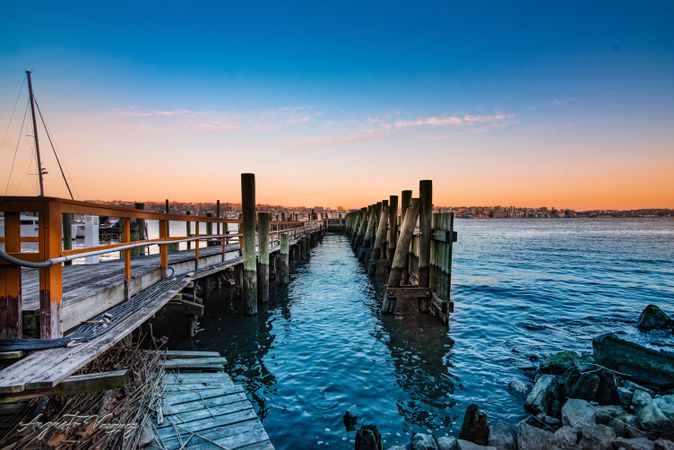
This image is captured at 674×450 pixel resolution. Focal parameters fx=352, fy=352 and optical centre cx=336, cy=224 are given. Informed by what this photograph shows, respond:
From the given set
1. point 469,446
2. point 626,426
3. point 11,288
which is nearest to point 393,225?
point 626,426

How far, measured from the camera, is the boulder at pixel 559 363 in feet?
23.6

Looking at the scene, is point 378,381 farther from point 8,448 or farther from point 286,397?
point 8,448

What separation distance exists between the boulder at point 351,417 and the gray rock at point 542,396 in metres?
2.96

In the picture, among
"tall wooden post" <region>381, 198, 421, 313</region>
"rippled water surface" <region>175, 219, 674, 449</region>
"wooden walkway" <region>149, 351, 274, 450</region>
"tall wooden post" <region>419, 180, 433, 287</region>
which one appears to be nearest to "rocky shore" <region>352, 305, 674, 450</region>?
"rippled water surface" <region>175, 219, 674, 449</region>

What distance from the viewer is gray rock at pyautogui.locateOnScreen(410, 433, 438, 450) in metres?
4.51

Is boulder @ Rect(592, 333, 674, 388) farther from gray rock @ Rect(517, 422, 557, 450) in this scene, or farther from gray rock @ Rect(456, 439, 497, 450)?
gray rock @ Rect(456, 439, 497, 450)

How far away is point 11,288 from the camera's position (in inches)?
131

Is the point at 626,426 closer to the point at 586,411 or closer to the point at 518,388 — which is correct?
the point at 586,411

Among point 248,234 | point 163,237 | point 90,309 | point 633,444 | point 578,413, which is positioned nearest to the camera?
point 633,444

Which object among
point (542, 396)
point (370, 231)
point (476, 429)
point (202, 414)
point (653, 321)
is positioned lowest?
point (653, 321)

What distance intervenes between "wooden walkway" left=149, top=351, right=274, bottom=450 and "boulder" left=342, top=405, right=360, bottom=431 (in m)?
1.73

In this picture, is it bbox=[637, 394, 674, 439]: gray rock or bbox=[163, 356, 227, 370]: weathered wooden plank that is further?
bbox=[163, 356, 227, 370]: weathered wooden plank

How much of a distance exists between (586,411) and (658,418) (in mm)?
859

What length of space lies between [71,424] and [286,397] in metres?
3.62
